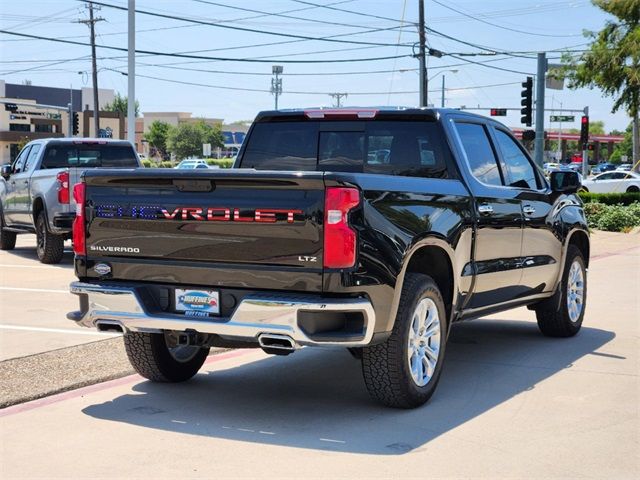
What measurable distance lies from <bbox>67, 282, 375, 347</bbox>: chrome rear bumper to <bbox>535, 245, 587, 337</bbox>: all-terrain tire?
3.95 metres

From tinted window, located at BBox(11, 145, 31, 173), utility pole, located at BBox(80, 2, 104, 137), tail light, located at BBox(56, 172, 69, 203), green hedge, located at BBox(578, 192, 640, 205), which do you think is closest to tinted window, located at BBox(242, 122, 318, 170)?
tail light, located at BBox(56, 172, 69, 203)

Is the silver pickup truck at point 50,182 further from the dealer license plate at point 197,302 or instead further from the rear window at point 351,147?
the dealer license plate at point 197,302

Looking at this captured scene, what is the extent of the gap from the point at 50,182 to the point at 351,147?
8814 millimetres

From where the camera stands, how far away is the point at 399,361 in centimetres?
611

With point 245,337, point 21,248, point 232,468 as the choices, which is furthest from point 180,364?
point 21,248

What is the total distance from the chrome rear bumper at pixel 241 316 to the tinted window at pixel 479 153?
2.39 m

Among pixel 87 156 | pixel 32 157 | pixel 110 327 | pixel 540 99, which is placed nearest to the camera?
pixel 110 327

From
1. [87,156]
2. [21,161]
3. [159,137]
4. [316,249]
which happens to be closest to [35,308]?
[316,249]

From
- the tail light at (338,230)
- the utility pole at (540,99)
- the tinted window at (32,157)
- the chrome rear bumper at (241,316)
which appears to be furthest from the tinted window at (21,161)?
the utility pole at (540,99)

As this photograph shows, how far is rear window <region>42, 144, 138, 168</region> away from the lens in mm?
16297

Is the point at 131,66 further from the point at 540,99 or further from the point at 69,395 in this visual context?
the point at 69,395

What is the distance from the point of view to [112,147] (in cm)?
1631

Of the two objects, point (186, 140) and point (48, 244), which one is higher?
point (186, 140)

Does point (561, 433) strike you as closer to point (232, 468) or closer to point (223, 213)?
point (232, 468)
